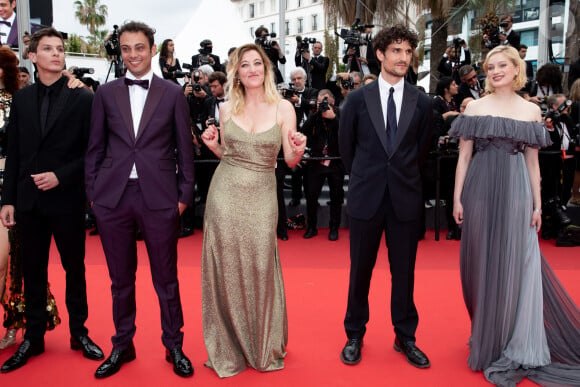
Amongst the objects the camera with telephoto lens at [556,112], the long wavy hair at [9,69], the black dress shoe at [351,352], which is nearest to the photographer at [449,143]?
the camera with telephoto lens at [556,112]

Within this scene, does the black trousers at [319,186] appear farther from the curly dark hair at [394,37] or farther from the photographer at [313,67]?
the curly dark hair at [394,37]

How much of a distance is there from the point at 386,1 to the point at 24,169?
39.4 feet

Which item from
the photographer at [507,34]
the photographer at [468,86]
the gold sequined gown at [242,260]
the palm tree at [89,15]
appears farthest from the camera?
the palm tree at [89,15]

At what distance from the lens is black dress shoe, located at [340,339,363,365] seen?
3.24 meters

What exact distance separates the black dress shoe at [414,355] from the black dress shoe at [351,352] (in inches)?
10.2

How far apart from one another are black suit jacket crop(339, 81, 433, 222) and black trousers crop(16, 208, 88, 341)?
1.62 meters

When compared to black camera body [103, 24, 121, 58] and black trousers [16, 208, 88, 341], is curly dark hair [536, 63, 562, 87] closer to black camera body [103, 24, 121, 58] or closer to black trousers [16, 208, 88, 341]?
black camera body [103, 24, 121, 58]

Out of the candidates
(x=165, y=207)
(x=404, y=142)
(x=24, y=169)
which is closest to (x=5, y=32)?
(x=24, y=169)

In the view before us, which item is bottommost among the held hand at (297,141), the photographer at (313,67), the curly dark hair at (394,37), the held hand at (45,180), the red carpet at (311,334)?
the red carpet at (311,334)

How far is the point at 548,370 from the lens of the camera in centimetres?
306

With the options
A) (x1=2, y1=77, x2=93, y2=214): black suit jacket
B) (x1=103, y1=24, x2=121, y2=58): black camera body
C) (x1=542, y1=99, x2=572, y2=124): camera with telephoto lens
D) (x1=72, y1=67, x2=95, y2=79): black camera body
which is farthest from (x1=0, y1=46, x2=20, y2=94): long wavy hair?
(x1=542, y1=99, x2=572, y2=124): camera with telephoto lens

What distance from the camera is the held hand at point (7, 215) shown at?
10.7ft

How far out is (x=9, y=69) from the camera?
11.4 ft

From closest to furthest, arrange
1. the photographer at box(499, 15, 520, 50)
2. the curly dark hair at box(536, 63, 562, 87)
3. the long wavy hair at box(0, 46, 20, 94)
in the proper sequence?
the long wavy hair at box(0, 46, 20, 94)
the curly dark hair at box(536, 63, 562, 87)
the photographer at box(499, 15, 520, 50)
